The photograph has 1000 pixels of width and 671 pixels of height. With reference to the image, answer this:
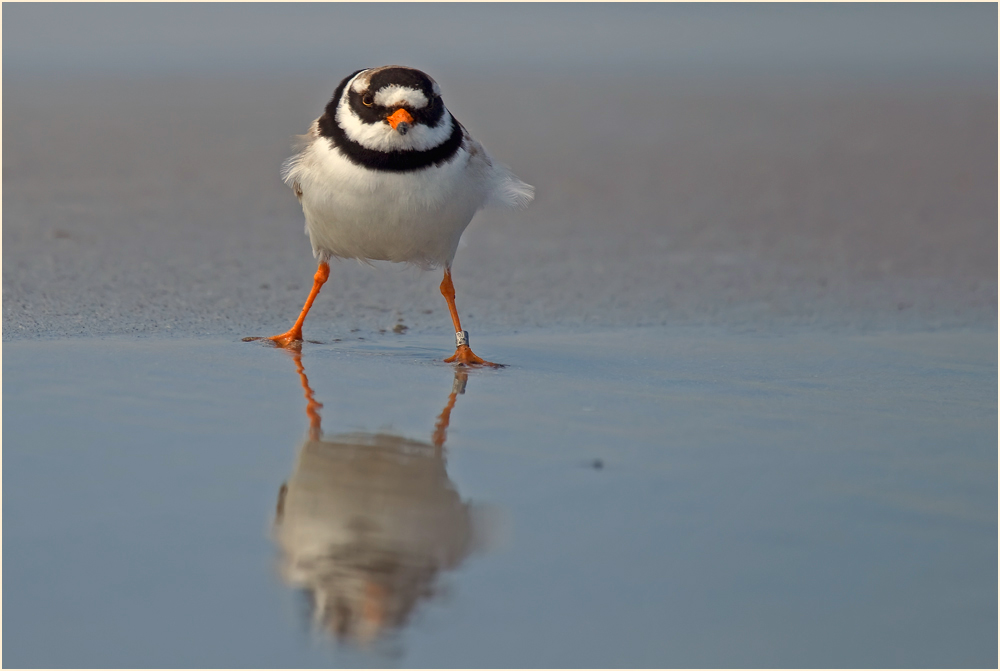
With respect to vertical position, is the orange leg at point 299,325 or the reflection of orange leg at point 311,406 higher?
the orange leg at point 299,325

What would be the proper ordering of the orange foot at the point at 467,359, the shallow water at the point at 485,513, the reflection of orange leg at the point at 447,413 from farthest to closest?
the orange foot at the point at 467,359, the reflection of orange leg at the point at 447,413, the shallow water at the point at 485,513

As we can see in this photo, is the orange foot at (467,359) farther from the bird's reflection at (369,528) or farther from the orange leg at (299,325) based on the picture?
the bird's reflection at (369,528)

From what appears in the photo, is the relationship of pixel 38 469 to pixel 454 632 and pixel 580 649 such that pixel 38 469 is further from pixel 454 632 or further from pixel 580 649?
pixel 580 649

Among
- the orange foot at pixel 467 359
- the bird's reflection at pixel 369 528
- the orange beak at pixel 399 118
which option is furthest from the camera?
the orange foot at pixel 467 359

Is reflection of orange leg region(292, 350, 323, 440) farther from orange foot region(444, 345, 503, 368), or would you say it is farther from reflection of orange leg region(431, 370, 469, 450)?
orange foot region(444, 345, 503, 368)

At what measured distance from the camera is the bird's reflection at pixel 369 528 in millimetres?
2553

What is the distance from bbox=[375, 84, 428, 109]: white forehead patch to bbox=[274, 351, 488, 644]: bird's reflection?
1.42 metres

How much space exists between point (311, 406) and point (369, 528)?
1075 millimetres

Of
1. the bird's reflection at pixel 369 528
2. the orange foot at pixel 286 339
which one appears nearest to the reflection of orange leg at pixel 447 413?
the bird's reflection at pixel 369 528

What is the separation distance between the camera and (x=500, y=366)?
4.70 meters

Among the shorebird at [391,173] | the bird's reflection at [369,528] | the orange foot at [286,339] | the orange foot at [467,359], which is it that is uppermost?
the shorebird at [391,173]

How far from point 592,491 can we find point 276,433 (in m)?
1.00

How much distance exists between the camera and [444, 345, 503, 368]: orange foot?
4680 mm

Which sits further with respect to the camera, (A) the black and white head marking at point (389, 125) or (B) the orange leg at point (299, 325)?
(B) the orange leg at point (299, 325)
